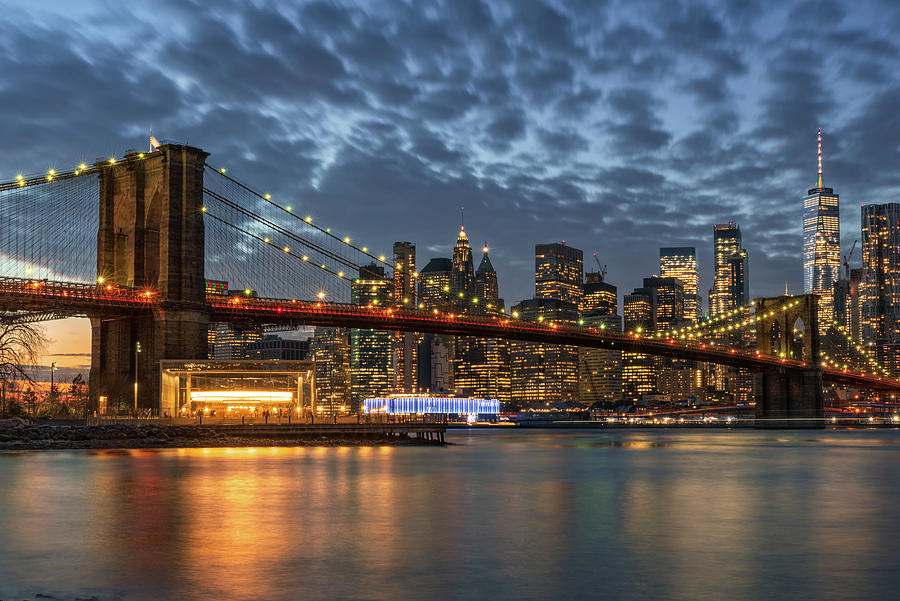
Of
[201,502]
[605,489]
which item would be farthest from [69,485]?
[605,489]

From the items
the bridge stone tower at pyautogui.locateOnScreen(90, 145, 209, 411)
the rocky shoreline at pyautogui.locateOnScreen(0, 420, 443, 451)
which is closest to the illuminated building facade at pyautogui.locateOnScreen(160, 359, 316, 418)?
the bridge stone tower at pyautogui.locateOnScreen(90, 145, 209, 411)

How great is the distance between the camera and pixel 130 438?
58781 millimetres

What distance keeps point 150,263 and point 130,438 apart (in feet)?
57.2

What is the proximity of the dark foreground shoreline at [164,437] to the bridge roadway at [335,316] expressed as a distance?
7448mm

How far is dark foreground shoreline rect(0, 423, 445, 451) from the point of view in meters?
55.7

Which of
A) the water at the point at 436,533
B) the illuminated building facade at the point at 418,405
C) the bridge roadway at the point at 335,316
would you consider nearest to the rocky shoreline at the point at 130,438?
the bridge roadway at the point at 335,316

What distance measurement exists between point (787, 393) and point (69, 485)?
11000cm

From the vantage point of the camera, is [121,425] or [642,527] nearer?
[642,527]

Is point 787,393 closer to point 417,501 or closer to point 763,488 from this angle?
point 763,488

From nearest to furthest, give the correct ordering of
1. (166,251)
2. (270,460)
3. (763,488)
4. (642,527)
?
(642,527), (763,488), (270,460), (166,251)

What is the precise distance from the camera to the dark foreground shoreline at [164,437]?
55.7 metres

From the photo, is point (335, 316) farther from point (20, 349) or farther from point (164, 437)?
point (20, 349)

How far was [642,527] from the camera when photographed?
23172 mm

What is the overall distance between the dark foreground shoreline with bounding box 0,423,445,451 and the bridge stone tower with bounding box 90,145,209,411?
A: 7601 mm
